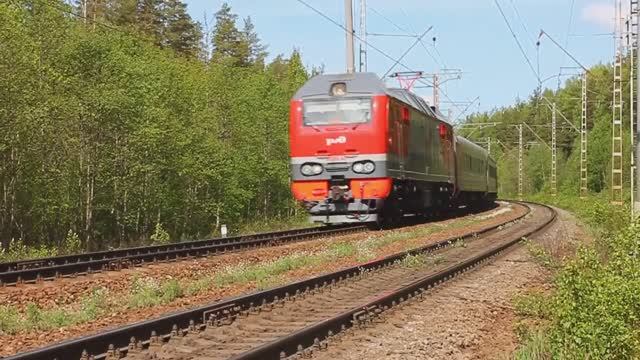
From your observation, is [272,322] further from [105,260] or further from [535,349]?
[105,260]

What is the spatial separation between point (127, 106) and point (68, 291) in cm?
1443

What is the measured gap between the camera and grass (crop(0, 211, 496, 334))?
337 inches

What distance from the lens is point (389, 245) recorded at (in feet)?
59.6

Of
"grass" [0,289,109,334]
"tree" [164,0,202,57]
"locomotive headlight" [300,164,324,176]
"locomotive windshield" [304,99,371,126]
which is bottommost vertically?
"grass" [0,289,109,334]

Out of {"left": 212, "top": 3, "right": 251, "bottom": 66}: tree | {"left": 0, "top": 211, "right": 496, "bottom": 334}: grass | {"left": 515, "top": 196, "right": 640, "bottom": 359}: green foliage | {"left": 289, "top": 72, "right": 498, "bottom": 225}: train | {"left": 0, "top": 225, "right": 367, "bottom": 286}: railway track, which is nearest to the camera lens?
{"left": 515, "top": 196, "right": 640, "bottom": 359}: green foliage

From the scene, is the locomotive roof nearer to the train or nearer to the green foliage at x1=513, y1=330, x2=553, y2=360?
the train

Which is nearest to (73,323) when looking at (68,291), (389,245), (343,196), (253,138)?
(68,291)

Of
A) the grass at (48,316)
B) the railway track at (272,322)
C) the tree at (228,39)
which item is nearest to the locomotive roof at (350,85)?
the railway track at (272,322)

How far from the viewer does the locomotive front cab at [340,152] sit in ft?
66.3

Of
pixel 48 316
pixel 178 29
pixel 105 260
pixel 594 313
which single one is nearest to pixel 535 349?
pixel 594 313

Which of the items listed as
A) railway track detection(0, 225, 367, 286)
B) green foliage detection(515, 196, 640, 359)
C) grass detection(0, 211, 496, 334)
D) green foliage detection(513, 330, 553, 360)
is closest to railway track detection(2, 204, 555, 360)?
grass detection(0, 211, 496, 334)

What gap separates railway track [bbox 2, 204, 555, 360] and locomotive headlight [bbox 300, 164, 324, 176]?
7.42m

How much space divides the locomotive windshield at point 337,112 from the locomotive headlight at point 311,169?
3.86ft

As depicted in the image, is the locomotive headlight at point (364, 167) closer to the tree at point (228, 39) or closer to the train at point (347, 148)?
the train at point (347, 148)
